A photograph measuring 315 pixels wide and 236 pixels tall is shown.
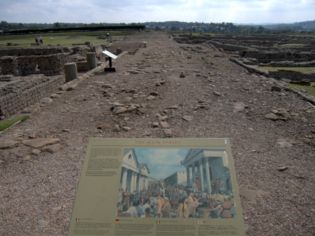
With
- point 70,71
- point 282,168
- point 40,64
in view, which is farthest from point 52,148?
point 40,64

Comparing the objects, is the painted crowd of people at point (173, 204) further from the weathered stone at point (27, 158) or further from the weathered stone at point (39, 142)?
the weathered stone at point (39, 142)

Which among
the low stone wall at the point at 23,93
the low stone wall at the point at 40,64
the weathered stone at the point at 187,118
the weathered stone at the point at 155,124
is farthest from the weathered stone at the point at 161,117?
the low stone wall at the point at 40,64

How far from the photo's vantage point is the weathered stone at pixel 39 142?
6.45 metres

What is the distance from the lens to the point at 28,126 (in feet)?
24.8

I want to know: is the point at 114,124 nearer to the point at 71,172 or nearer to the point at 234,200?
→ the point at 71,172

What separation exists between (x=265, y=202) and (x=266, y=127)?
287cm

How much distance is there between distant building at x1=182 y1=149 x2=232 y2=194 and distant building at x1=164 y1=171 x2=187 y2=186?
0.04 metres

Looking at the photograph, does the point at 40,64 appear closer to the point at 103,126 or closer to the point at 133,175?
the point at 103,126

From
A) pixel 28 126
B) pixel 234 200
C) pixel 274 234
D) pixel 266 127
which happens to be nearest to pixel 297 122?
pixel 266 127

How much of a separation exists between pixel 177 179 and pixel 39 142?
3861 mm

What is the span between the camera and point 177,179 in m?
3.63

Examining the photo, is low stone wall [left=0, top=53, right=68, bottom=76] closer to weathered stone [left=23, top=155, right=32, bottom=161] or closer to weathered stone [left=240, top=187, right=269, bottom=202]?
weathered stone [left=23, top=155, right=32, bottom=161]

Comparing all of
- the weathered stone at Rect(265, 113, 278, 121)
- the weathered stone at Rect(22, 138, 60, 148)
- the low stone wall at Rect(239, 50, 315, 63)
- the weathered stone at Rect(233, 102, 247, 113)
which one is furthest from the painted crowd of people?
the low stone wall at Rect(239, 50, 315, 63)

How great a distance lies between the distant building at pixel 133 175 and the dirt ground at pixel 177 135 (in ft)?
3.98
